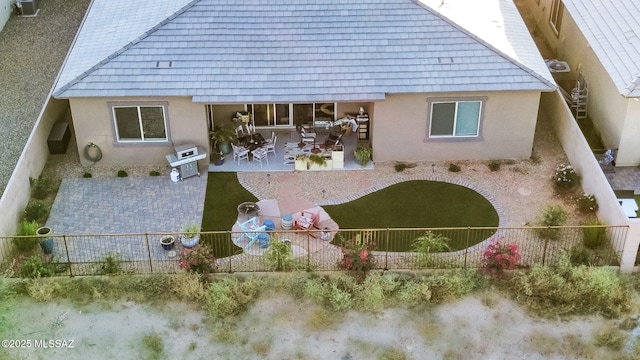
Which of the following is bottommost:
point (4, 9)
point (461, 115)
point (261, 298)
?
point (261, 298)

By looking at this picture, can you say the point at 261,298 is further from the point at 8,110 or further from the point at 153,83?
the point at 8,110

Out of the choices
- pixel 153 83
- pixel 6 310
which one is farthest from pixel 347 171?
pixel 6 310

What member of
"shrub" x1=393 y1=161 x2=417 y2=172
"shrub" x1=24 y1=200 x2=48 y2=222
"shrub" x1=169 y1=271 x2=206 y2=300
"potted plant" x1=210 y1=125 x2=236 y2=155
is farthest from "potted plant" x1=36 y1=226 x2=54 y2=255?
"shrub" x1=393 y1=161 x2=417 y2=172

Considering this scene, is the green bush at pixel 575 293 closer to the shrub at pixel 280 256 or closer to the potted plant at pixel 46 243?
the shrub at pixel 280 256

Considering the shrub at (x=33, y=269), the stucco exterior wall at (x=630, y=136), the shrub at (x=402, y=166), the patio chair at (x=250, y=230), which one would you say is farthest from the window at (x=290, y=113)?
the stucco exterior wall at (x=630, y=136)

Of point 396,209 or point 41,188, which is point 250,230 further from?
point 41,188
